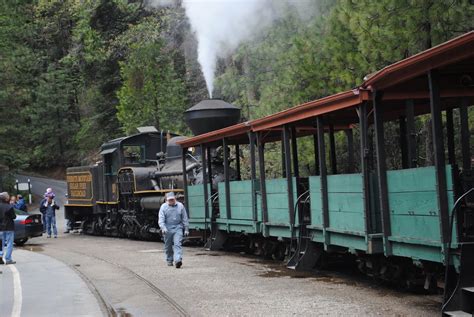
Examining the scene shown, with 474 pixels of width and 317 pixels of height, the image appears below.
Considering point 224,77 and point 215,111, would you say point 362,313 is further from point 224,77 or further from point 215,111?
point 224,77

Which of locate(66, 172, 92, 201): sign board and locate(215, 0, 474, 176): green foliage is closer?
locate(215, 0, 474, 176): green foliage

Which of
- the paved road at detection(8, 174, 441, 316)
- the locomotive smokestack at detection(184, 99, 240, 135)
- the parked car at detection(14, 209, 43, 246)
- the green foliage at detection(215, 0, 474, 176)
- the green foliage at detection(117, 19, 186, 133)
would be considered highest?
the green foliage at detection(117, 19, 186, 133)

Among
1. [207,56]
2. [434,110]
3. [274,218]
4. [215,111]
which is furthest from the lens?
[207,56]

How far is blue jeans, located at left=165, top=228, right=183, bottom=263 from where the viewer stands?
1299 centimetres

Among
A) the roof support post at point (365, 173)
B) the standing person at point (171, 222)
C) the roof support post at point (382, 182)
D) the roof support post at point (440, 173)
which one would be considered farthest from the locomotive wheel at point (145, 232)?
the roof support post at point (440, 173)

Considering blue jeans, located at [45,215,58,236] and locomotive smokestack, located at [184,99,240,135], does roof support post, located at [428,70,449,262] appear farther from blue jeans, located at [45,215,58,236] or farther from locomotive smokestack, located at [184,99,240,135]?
blue jeans, located at [45,215,58,236]

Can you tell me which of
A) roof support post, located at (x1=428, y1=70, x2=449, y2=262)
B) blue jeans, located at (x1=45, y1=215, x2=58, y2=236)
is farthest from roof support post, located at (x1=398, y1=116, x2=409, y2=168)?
blue jeans, located at (x1=45, y1=215, x2=58, y2=236)

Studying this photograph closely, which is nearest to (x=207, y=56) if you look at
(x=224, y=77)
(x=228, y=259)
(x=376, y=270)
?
(x=224, y=77)

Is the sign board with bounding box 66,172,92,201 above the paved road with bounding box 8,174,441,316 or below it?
above

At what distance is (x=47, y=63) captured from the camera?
5191cm

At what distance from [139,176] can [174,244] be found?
7361 millimetres

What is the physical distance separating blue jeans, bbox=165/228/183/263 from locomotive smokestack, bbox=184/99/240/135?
4.53 meters

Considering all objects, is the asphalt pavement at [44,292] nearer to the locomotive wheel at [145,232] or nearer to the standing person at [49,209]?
the locomotive wheel at [145,232]

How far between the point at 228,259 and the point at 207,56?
11.0 metres
